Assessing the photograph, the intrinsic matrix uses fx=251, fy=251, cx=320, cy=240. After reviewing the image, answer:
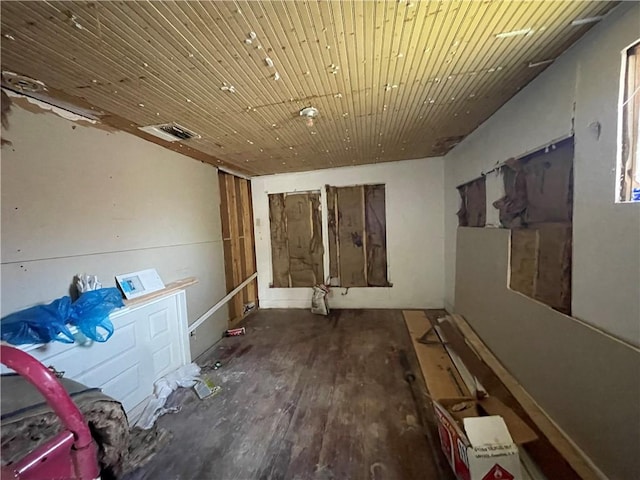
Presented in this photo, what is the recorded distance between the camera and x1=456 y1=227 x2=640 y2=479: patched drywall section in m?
1.12

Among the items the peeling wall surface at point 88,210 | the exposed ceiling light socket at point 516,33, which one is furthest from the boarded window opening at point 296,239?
the exposed ceiling light socket at point 516,33

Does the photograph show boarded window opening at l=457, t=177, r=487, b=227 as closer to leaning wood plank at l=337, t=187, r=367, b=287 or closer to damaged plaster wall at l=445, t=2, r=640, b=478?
damaged plaster wall at l=445, t=2, r=640, b=478

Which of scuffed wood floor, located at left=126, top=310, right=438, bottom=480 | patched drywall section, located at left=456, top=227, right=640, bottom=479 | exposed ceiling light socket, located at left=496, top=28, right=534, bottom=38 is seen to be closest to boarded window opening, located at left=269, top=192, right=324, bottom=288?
scuffed wood floor, located at left=126, top=310, right=438, bottom=480

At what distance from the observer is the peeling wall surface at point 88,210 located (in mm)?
1501

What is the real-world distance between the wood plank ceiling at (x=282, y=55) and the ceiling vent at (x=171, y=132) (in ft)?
0.34

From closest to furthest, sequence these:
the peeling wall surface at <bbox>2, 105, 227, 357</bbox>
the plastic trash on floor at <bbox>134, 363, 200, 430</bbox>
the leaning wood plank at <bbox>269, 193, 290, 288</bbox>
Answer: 1. the peeling wall surface at <bbox>2, 105, 227, 357</bbox>
2. the plastic trash on floor at <bbox>134, 363, 200, 430</bbox>
3. the leaning wood plank at <bbox>269, 193, 290, 288</bbox>

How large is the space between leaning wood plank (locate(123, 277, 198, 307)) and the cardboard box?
2.38 m

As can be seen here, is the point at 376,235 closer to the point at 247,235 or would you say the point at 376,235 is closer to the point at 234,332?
the point at 247,235

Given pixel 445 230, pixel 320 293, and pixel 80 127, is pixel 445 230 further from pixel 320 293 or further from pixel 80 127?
pixel 80 127

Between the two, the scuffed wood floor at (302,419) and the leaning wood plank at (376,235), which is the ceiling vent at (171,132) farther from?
the leaning wood plank at (376,235)

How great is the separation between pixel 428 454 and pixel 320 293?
2.82 m

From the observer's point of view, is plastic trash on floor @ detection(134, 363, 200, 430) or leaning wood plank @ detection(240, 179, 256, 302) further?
leaning wood plank @ detection(240, 179, 256, 302)

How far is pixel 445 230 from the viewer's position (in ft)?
13.2

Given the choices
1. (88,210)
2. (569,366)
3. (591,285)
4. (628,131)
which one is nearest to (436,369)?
(569,366)
